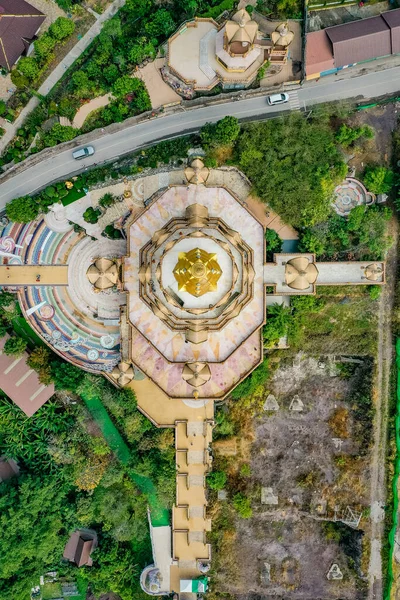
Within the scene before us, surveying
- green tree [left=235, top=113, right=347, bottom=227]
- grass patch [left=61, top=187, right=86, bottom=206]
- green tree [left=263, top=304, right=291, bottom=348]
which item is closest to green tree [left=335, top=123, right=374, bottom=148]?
green tree [left=235, top=113, right=347, bottom=227]

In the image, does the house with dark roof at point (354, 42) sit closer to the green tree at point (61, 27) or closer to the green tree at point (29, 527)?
the green tree at point (61, 27)

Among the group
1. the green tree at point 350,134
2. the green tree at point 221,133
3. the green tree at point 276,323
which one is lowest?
the green tree at point 276,323

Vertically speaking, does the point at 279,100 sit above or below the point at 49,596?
above

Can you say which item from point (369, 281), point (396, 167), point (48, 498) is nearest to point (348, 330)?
point (369, 281)

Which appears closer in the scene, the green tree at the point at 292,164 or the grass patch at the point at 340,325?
the green tree at the point at 292,164

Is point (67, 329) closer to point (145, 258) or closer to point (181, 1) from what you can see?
point (145, 258)

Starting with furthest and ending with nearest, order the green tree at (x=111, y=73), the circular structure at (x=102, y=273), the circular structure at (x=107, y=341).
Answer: the circular structure at (x=107, y=341)
the green tree at (x=111, y=73)
the circular structure at (x=102, y=273)

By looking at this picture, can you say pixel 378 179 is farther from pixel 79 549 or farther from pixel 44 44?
pixel 79 549

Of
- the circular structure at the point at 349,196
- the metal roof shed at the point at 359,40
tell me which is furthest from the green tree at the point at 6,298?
the metal roof shed at the point at 359,40
